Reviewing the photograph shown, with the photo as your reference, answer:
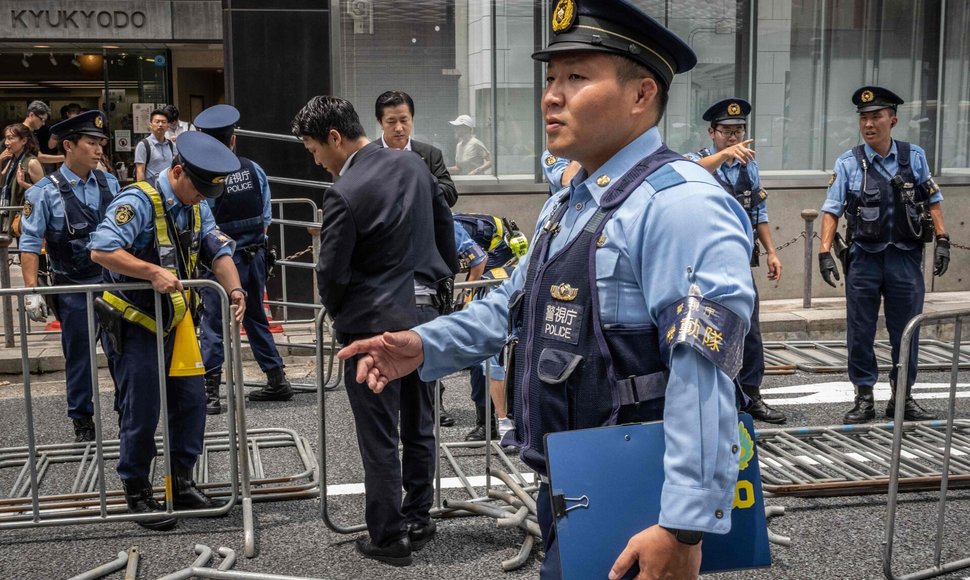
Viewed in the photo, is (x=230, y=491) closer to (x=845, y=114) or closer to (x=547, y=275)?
(x=547, y=275)

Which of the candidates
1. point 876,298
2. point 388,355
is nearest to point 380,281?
point 388,355

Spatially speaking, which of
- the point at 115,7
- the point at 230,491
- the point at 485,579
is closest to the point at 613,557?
the point at 485,579

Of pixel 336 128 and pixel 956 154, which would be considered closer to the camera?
pixel 336 128

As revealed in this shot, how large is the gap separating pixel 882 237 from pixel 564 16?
5.17m

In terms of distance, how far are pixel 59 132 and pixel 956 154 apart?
33.0ft

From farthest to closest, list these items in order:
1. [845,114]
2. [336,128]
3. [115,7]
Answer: [115,7] < [845,114] < [336,128]

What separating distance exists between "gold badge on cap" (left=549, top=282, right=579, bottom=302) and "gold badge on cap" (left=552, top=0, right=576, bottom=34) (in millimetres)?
577

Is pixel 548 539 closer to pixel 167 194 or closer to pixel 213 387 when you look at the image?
pixel 167 194

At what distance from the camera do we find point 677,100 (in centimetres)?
1175

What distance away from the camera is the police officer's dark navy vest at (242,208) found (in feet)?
24.4

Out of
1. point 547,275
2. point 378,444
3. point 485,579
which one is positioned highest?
point 547,275

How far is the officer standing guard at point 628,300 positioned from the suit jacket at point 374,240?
2009mm

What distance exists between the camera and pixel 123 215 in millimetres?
4930

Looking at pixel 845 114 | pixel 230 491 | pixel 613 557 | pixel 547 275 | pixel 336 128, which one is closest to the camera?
pixel 613 557
